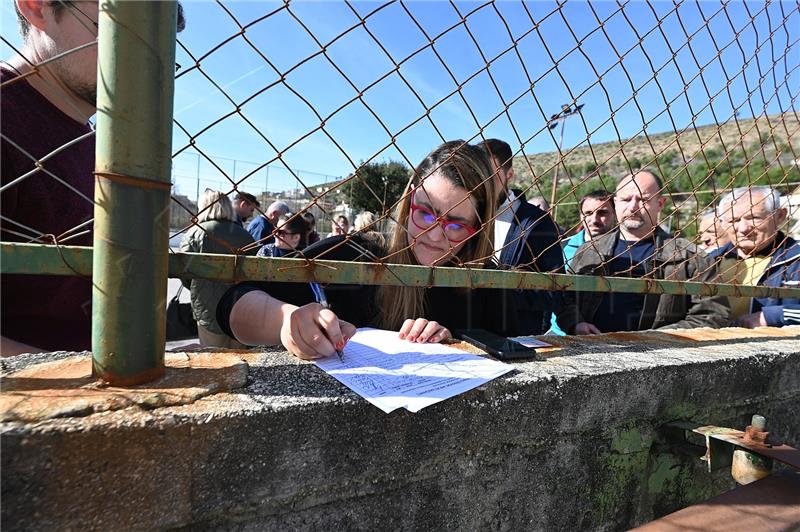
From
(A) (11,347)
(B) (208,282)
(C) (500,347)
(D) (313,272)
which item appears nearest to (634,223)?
(C) (500,347)

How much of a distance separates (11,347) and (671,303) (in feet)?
10.9

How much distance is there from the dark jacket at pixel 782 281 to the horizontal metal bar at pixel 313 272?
1293mm

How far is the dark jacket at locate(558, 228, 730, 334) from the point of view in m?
2.49

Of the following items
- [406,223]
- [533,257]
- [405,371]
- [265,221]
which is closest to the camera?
[405,371]

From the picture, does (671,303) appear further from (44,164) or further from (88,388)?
(44,164)

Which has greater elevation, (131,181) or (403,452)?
(131,181)

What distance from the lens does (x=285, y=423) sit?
0.80 m

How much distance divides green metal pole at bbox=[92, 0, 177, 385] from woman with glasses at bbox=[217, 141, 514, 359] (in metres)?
0.50

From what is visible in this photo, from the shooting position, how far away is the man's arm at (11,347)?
1.13m

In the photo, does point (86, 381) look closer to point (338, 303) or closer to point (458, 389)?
point (458, 389)

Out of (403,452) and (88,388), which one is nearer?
(88,388)

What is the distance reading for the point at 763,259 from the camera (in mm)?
2828

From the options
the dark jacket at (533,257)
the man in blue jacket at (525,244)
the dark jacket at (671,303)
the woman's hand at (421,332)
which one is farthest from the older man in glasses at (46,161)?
the dark jacket at (671,303)

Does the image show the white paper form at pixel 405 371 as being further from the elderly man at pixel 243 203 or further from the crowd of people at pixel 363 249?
the elderly man at pixel 243 203
